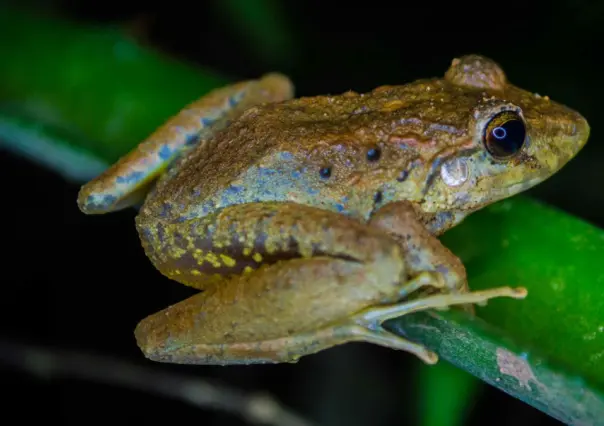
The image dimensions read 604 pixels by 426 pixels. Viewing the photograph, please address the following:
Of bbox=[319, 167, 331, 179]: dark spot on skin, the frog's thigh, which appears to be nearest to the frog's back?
bbox=[319, 167, 331, 179]: dark spot on skin

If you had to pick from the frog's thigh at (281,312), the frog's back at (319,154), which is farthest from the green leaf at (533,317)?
the frog's back at (319,154)

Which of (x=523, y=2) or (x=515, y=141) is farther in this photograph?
(x=523, y=2)

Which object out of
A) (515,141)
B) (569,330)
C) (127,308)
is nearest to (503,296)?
(569,330)

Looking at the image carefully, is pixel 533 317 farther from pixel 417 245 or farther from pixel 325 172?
pixel 325 172

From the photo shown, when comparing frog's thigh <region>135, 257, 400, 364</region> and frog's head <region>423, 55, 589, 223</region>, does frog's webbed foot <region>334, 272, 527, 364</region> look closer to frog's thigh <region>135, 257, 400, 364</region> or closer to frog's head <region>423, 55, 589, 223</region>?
frog's thigh <region>135, 257, 400, 364</region>

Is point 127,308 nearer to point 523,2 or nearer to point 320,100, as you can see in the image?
point 320,100

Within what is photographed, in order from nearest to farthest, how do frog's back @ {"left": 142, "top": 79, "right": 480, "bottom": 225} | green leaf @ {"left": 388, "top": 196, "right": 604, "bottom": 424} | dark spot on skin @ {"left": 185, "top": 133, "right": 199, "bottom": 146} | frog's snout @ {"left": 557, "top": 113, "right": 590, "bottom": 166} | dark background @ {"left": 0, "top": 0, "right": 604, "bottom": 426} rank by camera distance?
1. green leaf @ {"left": 388, "top": 196, "right": 604, "bottom": 424}
2. frog's back @ {"left": 142, "top": 79, "right": 480, "bottom": 225}
3. frog's snout @ {"left": 557, "top": 113, "right": 590, "bottom": 166}
4. dark spot on skin @ {"left": 185, "top": 133, "right": 199, "bottom": 146}
5. dark background @ {"left": 0, "top": 0, "right": 604, "bottom": 426}

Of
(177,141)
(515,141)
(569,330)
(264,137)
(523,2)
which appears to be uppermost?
(523,2)
